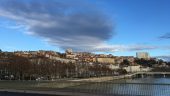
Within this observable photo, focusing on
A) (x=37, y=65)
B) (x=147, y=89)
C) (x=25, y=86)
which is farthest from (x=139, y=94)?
(x=37, y=65)

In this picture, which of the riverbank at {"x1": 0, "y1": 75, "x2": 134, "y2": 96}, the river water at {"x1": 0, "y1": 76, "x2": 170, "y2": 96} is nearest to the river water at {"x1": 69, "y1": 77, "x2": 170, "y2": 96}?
the river water at {"x1": 0, "y1": 76, "x2": 170, "y2": 96}

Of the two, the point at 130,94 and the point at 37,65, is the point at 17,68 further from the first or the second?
the point at 130,94

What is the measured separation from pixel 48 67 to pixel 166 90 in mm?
115699

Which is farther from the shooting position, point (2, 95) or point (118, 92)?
point (2, 95)

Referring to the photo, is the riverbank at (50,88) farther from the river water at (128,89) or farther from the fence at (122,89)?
the river water at (128,89)

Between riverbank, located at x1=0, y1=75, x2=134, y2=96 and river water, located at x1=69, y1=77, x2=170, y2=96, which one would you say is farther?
riverbank, located at x1=0, y1=75, x2=134, y2=96

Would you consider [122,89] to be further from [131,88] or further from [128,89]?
[131,88]

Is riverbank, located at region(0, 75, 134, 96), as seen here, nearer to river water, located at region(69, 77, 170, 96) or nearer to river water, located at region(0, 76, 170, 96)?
river water, located at region(0, 76, 170, 96)

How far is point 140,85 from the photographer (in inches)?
780

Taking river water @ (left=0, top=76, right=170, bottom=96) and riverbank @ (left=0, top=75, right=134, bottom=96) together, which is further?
riverbank @ (left=0, top=75, right=134, bottom=96)

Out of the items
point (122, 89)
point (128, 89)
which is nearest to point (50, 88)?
point (122, 89)

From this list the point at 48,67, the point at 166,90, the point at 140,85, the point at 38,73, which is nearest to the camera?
the point at 166,90

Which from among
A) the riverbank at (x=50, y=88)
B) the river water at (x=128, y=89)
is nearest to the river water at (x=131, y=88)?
the river water at (x=128, y=89)

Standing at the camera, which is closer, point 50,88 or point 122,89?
point 122,89
